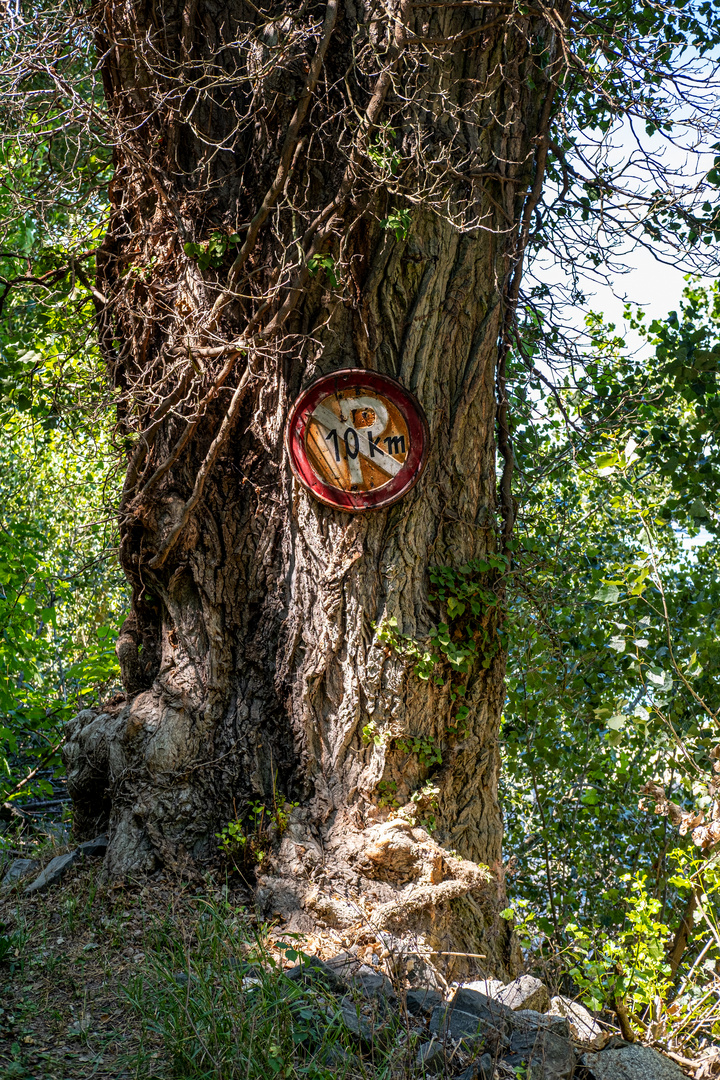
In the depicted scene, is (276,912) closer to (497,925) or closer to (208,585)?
(497,925)

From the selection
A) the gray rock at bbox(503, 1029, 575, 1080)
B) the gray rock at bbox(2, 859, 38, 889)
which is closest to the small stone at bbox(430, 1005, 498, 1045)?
the gray rock at bbox(503, 1029, 575, 1080)

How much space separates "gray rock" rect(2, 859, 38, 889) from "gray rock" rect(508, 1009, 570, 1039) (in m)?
2.71

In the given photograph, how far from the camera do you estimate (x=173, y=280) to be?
4.14m

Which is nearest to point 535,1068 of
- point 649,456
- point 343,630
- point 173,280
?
point 343,630

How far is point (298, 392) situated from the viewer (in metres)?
3.96

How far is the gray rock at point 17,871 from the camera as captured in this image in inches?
171

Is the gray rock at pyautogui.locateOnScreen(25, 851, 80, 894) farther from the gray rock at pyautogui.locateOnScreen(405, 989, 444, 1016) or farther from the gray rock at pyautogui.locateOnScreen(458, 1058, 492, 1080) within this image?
the gray rock at pyautogui.locateOnScreen(458, 1058, 492, 1080)

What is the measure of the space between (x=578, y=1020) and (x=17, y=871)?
299 cm

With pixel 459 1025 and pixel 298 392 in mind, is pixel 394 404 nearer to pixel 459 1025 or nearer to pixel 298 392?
pixel 298 392

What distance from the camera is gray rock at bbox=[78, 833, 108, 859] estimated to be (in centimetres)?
427

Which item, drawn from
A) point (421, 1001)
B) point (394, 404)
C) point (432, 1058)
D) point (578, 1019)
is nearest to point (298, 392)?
point (394, 404)

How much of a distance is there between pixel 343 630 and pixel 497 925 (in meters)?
1.64

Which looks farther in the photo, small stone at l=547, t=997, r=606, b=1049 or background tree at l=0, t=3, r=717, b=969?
background tree at l=0, t=3, r=717, b=969

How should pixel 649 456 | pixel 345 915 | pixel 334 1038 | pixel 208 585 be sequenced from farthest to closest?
pixel 649 456
pixel 208 585
pixel 345 915
pixel 334 1038
